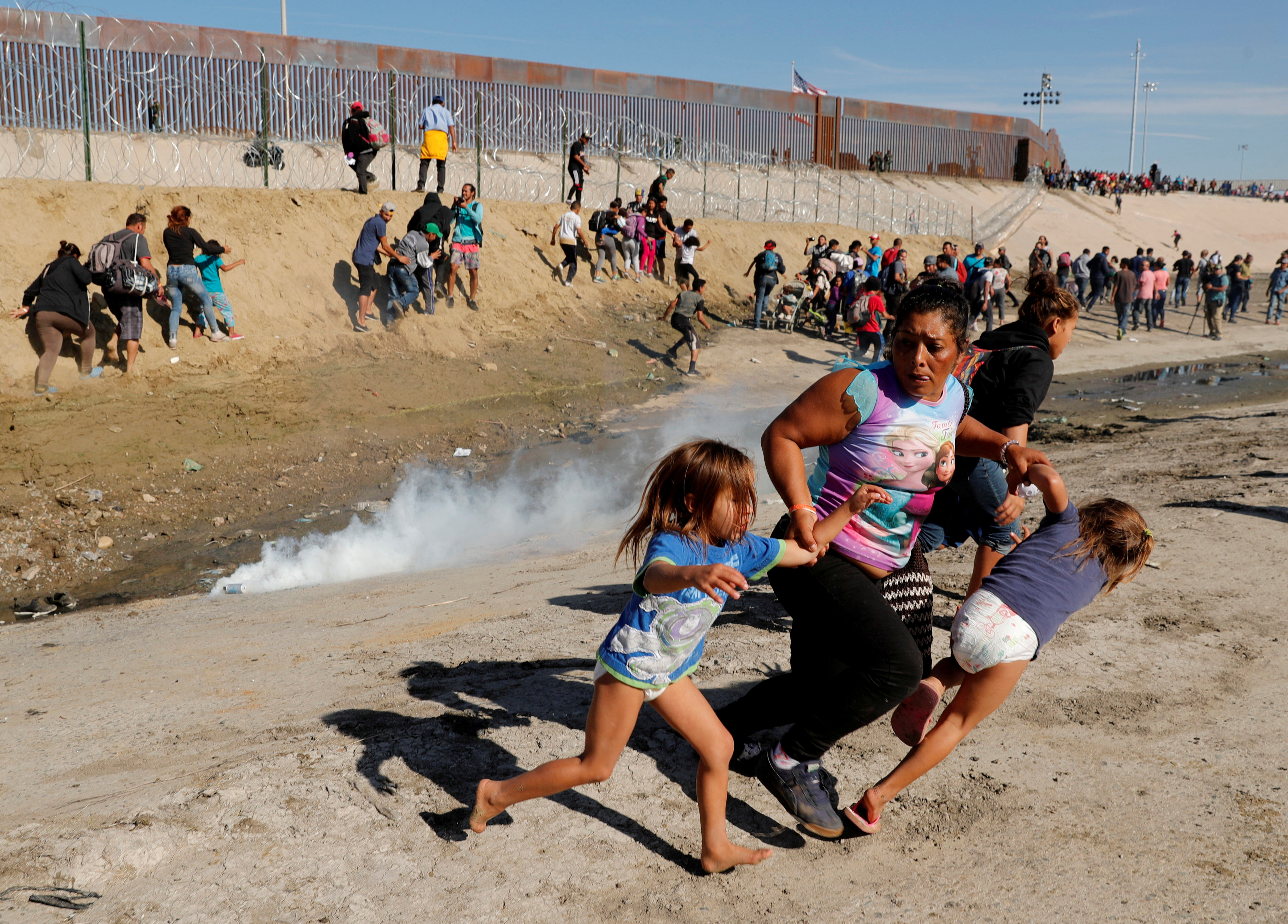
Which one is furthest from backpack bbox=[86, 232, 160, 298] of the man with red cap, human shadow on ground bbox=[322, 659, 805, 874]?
the man with red cap

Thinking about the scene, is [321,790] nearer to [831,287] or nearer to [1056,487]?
[1056,487]

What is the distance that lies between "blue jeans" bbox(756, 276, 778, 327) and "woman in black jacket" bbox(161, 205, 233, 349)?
9.94m

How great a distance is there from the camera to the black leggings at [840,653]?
9.04 ft

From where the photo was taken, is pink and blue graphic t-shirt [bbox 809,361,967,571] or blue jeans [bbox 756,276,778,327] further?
blue jeans [bbox 756,276,778,327]

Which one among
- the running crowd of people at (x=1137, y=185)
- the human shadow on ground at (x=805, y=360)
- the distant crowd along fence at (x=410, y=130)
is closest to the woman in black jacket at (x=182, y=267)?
the distant crowd along fence at (x=410, y=130)

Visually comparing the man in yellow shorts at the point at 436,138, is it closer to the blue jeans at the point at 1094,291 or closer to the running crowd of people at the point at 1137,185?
the blue jeans at the point at 1094,291

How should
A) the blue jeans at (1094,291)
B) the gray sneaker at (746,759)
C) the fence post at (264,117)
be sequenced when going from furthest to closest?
the blue jeans at (1094,291) < the fence post at (264,117) < the gray sneaker at (746,759)

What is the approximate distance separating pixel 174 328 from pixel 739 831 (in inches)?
436

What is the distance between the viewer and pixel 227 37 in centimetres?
2397

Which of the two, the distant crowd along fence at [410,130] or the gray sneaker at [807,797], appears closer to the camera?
the gray sneaker at [807,797]

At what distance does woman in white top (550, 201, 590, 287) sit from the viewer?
16.6 m

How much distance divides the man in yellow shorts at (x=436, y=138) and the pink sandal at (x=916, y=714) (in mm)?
14316

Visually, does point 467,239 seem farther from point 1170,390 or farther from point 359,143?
point 1170,390

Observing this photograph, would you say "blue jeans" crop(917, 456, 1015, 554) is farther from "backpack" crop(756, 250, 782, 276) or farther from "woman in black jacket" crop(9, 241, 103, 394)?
"backpack" crop(756, 250, 782, 276)
